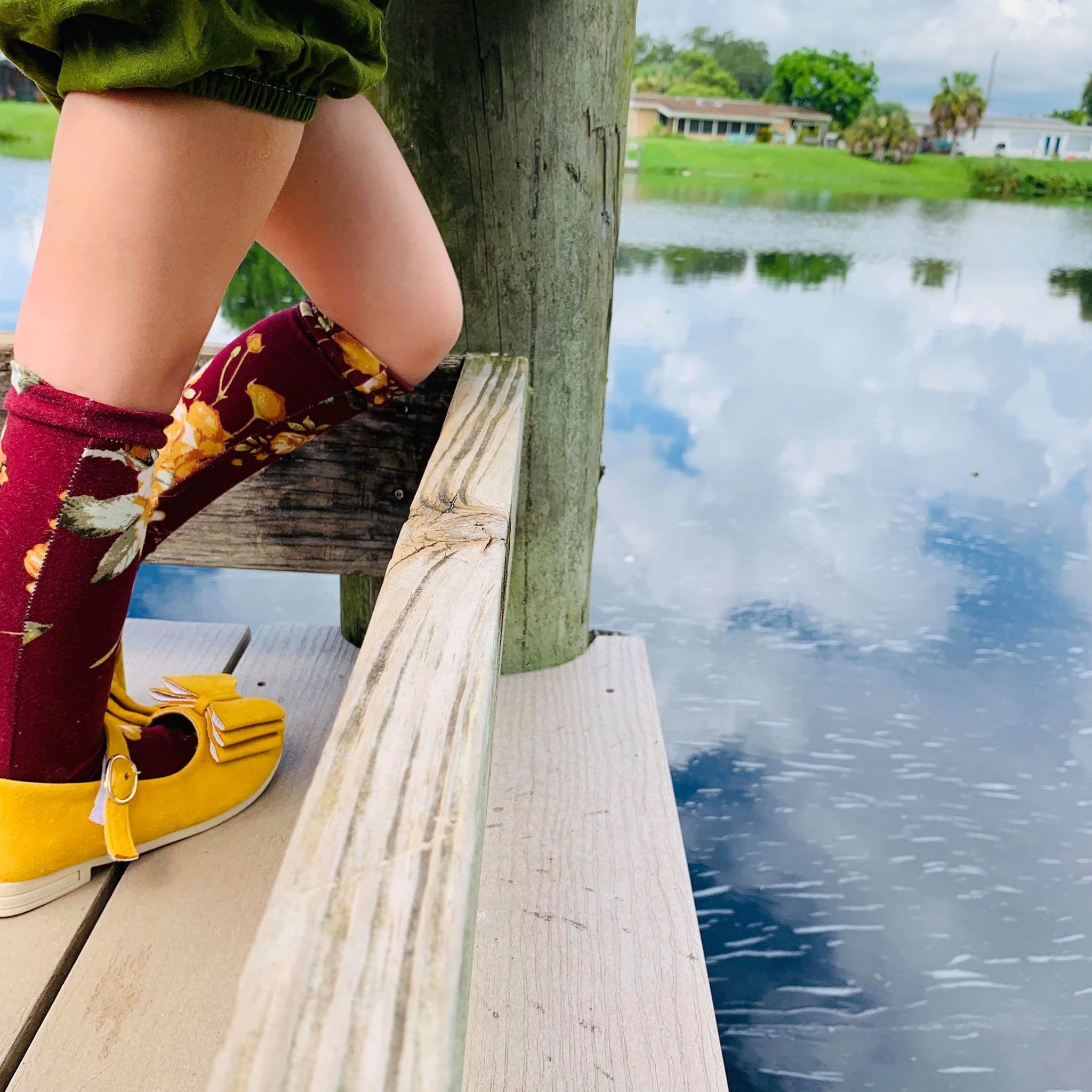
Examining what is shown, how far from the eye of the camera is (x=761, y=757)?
1258mm

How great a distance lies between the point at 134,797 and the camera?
65cm

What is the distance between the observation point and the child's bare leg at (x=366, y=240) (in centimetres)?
62

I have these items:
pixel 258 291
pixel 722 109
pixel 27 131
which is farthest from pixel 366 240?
pixel 722 109

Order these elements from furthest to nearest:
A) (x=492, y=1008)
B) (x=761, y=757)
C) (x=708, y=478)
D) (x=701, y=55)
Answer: (x=701, y=55), (x=708, y=478), (x=761, y=757), (x=492, y=1008)

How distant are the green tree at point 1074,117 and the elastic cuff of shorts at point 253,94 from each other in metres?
38.1

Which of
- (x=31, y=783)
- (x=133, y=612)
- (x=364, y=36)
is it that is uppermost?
(x=364, y=36)

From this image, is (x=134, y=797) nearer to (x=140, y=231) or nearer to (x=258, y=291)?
(x=140, y=231)

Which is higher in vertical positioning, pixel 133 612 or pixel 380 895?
pixel 380 895

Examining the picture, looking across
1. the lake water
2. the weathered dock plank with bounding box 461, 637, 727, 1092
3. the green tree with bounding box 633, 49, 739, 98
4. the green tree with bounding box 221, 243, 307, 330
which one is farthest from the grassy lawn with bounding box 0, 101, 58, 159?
the green tree with bounding box 633, 49, 739, 98

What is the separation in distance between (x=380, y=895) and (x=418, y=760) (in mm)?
62

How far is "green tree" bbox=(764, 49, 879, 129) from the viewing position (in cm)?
3612

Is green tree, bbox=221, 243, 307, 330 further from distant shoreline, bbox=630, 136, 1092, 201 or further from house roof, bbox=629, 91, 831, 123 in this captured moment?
house roof, bbox=629, 91, 831, 123

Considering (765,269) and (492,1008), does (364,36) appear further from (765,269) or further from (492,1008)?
(765,269)

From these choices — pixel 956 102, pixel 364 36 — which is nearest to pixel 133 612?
pixel 364 36
